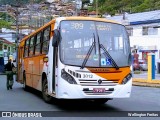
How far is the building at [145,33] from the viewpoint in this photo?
4953 cm

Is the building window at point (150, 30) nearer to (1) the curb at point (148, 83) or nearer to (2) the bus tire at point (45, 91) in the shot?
(1) the curb at point (148, 83)

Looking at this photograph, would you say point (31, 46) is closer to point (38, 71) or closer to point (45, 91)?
point (38, 71)

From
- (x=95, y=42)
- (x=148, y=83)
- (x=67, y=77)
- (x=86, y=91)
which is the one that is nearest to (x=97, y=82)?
(x=86, y=91)

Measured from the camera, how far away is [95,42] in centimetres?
1213

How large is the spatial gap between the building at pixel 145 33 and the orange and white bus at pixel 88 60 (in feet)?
118

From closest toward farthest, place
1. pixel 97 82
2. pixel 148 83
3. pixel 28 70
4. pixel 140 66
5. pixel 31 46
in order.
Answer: pixel 97 82
pixel 31 46
pixel 28 70
pixel 148 83
pixel 140 66

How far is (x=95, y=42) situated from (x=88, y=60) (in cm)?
68

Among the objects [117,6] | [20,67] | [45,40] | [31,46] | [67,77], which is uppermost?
[117,6]

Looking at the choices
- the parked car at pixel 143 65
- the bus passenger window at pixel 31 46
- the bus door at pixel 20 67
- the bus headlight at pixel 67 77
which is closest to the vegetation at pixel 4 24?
the parked car at pixel 143 65

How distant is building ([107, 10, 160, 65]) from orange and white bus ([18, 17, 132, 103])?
118 ft

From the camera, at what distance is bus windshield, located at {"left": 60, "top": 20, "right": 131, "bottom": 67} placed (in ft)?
39.1

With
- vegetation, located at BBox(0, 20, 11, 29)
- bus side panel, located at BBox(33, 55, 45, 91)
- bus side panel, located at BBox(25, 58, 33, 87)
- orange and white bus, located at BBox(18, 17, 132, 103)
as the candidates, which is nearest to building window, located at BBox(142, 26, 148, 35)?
bus side panel, located at BBox(25, 58, 33, 87)

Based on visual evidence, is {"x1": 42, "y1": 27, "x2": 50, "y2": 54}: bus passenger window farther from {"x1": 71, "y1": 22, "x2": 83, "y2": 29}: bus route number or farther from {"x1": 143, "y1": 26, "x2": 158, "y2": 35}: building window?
{"x1": 143, "y1": 26, "x2": 158, "y2": 35}: building window

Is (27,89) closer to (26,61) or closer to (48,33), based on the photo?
(26,61)
